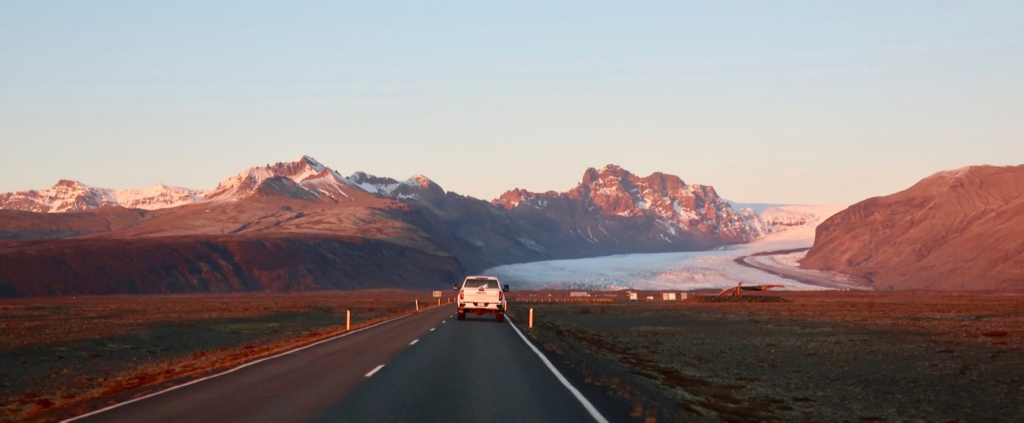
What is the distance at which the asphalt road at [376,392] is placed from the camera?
50.2 feet

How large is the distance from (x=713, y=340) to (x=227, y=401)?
27869mm

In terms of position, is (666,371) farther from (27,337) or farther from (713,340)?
(27,337)

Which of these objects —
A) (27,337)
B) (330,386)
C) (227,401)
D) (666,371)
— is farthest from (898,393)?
(27,337)

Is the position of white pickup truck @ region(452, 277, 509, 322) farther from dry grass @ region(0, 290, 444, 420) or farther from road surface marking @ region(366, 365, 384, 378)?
road surface marking @ region(366, 365, 384, 378)

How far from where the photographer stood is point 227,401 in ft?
55.9

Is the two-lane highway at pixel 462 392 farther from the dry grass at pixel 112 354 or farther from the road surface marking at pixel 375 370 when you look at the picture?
the dry grass at pixel 112 354

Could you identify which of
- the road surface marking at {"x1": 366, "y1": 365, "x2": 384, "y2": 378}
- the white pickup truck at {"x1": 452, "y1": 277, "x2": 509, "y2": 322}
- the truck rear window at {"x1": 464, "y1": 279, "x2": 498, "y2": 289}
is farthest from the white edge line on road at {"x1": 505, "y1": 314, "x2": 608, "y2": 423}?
the truck rear window at {"x1": 464, "y1": 279, "x2": 498, "y2": 289}

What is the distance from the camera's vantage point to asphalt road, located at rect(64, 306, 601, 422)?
50.2ft

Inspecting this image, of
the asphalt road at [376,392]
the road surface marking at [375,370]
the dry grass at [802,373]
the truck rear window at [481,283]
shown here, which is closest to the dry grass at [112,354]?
the asphalt road at [376,392]

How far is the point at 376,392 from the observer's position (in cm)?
Answer: 1808

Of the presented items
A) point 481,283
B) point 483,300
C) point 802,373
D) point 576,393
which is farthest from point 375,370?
point 481,283

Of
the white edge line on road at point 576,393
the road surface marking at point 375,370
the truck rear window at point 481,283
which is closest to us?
the white edge line on road at point 576,393

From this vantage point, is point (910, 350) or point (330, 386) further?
point (910, 350)

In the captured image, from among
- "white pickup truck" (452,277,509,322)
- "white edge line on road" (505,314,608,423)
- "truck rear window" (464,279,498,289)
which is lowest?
"white edge line on road" (505,314,608,423)
